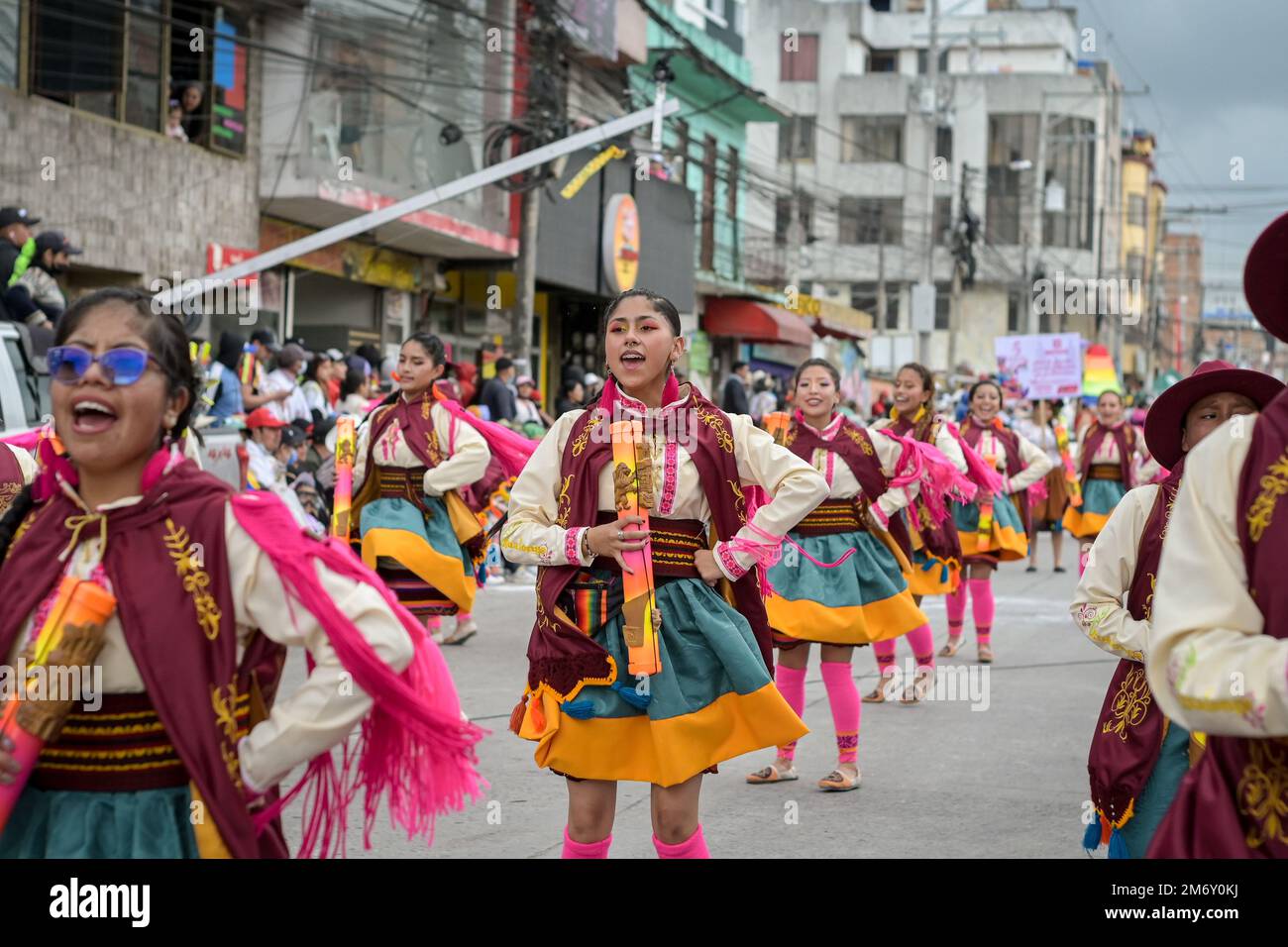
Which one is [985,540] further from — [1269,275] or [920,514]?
[1269,275]

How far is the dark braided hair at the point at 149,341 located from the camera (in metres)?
3.12

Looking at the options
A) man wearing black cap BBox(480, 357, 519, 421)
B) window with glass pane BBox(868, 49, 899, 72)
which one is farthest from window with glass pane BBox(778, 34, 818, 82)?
man wearing black cap BBox(480, 357, 519, 421)

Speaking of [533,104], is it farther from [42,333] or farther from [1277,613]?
[1277,613]

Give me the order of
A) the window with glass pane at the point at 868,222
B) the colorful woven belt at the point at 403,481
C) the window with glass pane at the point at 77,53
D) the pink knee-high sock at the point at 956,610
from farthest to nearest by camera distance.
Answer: the window with glass pane at the point at 868,222, the window with glass pane at the point at 77,53, the pink knee-high sock at the point at 956,610, the colorful woven belt at the point at 403,481

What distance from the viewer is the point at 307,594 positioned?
2977 mm

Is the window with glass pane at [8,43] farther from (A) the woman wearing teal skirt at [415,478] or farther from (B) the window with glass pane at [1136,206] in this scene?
(B) the window with glass pane at [1136,206]

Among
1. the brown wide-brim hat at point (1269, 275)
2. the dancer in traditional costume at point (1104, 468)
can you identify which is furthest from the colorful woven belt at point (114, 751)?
the dancer in traditional costume at point (1104, 468)

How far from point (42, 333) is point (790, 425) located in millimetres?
4831

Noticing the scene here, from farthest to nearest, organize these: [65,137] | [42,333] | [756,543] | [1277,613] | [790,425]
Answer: [65,137] < [42,333] < [790,425] < [756,543] < [1277,613]

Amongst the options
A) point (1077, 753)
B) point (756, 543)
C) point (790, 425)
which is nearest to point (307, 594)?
point (756, 543)

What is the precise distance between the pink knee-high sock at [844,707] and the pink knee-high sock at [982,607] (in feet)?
14.0

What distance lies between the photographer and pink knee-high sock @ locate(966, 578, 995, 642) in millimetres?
11688

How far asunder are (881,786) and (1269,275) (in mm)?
5010

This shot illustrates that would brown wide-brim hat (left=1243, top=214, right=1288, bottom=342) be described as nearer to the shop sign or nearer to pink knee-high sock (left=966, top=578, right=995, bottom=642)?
pink knee-high sock (left=966, top=578, right=995, bottom=642)
